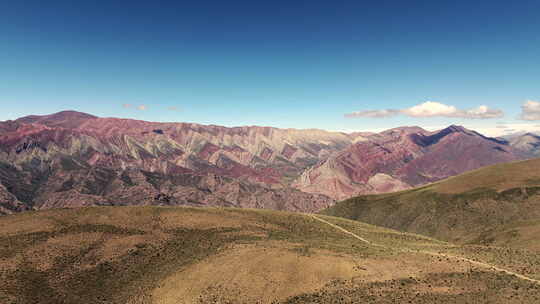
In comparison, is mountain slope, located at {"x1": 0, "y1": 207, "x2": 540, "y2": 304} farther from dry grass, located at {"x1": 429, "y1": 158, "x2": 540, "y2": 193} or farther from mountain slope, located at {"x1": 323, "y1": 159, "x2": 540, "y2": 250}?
dry grass, located at {"x1": 429, "y1": 158, "x2": 540, "y2": 193}

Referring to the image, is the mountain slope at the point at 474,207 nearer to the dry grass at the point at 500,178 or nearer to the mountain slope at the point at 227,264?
the dry grass at the point at 500,178

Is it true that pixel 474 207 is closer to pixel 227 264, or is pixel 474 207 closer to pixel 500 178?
pixel 500 178

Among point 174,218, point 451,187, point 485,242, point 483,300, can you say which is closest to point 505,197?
point 451,187

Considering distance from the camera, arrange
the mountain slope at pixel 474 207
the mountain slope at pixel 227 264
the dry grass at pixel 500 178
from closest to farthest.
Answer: the mountain slope at pixel 227 264 < the mountain slope at pixel 474 207 < the dry grass at pixel 500 178

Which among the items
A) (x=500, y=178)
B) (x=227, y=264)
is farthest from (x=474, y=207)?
(x=227, y=264)

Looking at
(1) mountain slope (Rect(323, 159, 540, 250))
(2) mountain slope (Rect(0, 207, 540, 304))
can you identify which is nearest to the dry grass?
(1) mountain slope (Rect(323, 159, 540, 250))

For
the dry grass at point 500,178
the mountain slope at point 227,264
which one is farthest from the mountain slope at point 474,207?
the mountain slope at point 227,264
